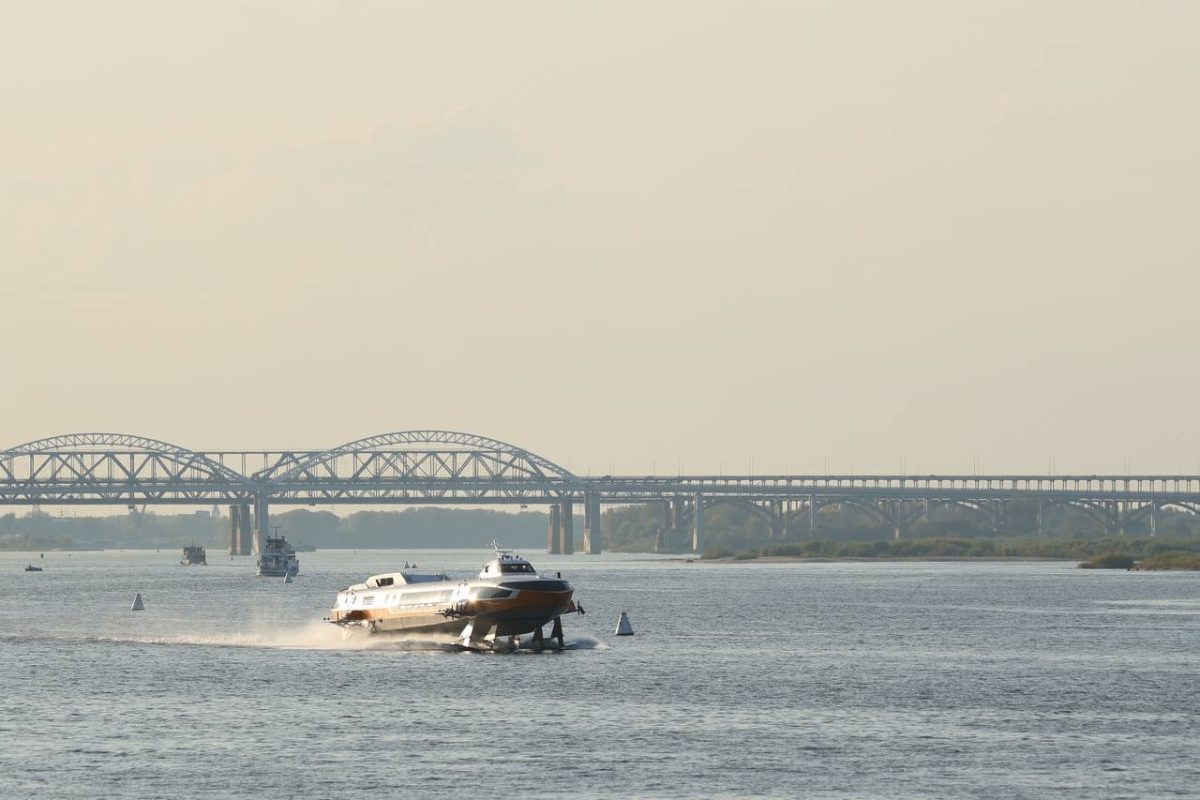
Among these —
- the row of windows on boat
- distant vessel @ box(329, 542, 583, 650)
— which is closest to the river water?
distant vessel @ box(329, 542, 583, 650)

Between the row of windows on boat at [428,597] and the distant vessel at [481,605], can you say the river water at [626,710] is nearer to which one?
the distant vessel at [481,605]

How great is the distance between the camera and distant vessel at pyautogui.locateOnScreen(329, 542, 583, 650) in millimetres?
81750

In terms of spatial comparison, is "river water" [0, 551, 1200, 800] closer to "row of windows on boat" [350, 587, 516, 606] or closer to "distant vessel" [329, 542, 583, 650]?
"distant vessel" [329, 542, 583, 650]

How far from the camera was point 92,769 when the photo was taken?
50031mm

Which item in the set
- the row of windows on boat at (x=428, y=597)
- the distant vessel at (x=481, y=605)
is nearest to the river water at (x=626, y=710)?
the distant vessel at (x=481, y=605)

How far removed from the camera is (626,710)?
61.8m

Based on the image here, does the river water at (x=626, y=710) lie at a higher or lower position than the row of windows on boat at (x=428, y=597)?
lower

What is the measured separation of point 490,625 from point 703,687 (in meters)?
15.9

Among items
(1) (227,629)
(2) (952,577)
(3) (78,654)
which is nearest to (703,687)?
(3) (78,654)

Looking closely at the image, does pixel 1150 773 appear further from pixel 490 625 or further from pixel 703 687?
pixel 490 625

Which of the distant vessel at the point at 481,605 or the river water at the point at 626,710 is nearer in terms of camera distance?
the river water at the point at 626,710

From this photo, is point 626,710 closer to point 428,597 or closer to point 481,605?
point 481,605

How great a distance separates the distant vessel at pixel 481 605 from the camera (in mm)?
81750

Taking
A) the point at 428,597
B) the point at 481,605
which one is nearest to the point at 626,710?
the point at 481,605
